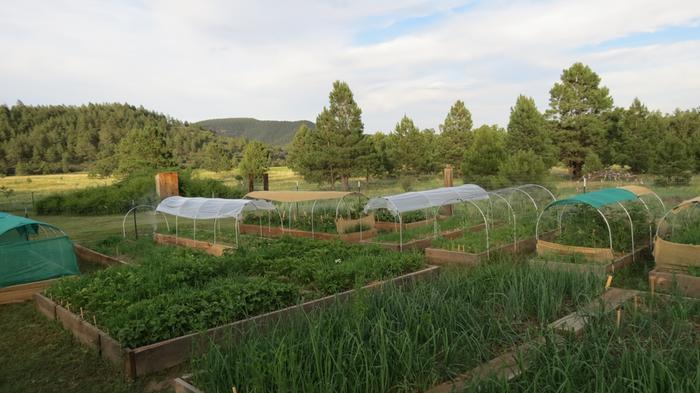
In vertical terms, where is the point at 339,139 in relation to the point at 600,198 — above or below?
above

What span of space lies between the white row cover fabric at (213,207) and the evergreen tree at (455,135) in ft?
84.4

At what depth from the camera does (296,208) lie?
15.2m

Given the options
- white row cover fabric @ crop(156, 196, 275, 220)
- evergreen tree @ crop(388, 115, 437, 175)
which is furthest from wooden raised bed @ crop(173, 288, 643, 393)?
evergreen tree @ crop(388, 115, 437, 175)

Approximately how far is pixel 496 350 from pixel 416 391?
1.12 metres

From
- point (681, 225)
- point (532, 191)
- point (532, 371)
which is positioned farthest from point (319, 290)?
point (532, 191)

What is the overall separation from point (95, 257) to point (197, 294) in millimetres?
6531

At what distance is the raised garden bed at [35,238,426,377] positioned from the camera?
491cm

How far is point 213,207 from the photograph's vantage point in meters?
11.8

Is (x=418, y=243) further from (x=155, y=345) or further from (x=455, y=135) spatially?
(x=455, y=135)

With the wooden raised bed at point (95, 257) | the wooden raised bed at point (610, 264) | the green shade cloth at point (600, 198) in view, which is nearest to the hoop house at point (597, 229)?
the green shade cloth at point (600, 198)

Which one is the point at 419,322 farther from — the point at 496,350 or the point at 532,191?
the point at 532,191

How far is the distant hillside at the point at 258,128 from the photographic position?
115688 millimetres

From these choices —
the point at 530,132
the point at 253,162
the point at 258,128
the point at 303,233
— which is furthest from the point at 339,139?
the point at 258,128

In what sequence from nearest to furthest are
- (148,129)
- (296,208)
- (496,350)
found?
(496,350) < (296,208) < (148,129)
